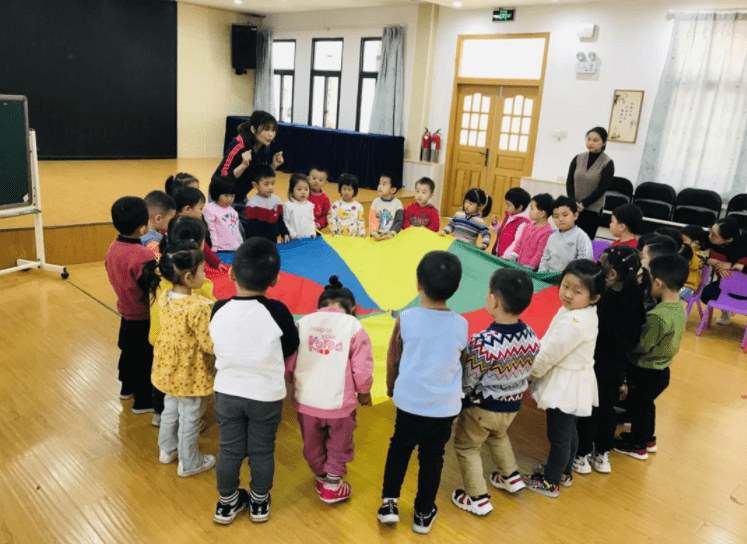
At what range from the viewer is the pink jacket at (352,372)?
2.09 metres

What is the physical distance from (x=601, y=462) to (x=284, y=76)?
10685 mm

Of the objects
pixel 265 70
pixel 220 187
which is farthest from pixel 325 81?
pixel 220 187

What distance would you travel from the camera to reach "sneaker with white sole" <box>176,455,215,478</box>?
7.75 feet

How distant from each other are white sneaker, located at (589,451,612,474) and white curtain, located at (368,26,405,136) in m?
7.70

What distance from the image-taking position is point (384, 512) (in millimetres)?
2148

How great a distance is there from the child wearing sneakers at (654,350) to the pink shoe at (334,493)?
1.44m

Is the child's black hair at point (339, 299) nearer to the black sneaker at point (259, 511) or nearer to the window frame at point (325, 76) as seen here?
the black sneaker at point (259, 511)

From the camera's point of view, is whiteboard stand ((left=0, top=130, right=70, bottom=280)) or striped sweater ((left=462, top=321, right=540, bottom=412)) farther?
whiteboard stand ((left=0, top=130, right=70, bottom=280))

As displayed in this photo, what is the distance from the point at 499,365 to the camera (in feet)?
6.90

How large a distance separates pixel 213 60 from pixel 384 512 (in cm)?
1106

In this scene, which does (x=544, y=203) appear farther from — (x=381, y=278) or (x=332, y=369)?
(x=332, y=369)

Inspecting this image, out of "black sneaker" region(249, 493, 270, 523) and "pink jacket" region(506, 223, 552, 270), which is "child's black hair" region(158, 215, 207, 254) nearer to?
"black sneaker" region(249, 493, 270, 523)

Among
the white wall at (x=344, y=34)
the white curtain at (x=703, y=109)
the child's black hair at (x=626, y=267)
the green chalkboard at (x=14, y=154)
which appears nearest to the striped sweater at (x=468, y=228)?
the child's black hair at (x=626, y=267)

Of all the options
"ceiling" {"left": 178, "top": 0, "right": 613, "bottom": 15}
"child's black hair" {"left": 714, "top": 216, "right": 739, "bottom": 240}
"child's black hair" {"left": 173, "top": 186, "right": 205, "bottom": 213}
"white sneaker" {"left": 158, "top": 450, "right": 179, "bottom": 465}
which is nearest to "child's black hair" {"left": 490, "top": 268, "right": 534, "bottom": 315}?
"white sneaker" {"left": 158, "top": 450, "right": 179, "bottom": 465}
